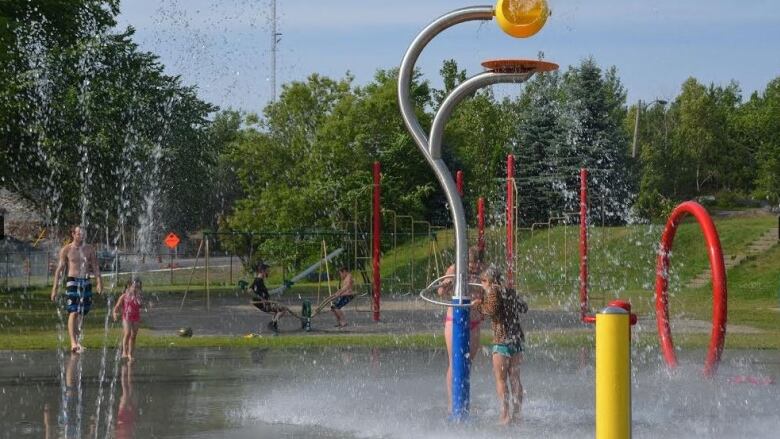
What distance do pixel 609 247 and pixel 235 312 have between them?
2060 cm

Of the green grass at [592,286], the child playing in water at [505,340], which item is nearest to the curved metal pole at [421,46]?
the child playing in water at [505,340]

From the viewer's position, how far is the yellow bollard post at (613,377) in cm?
605

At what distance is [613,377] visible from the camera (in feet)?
20.0

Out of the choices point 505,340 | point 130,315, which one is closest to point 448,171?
point 505,340

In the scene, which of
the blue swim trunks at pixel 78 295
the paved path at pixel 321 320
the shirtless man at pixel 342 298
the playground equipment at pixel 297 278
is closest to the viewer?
the blue swim trunks at pixel 78 295

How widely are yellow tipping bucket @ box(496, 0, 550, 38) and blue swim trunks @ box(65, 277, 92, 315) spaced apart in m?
10.3

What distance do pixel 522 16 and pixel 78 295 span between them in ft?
34.4

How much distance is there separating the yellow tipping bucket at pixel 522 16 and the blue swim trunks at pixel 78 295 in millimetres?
10254

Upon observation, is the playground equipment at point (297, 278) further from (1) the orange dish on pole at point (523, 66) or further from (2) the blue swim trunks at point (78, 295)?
(1) the orange dish on pole at point (523, 66)

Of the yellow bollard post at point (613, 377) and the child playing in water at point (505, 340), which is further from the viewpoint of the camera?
the child playing in water at point (505, 340)

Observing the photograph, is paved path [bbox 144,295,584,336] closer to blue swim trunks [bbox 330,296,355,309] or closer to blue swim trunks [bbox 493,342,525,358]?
blue swim trunks [bbox 330,296,355,309]

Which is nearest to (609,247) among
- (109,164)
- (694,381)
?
(109,164)

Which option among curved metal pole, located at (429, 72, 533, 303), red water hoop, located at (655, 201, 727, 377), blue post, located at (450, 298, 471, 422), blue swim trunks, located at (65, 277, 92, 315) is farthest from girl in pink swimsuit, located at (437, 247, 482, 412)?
blue swim trunks, located at (65, 277, 92, 315)

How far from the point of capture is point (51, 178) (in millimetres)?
34562
